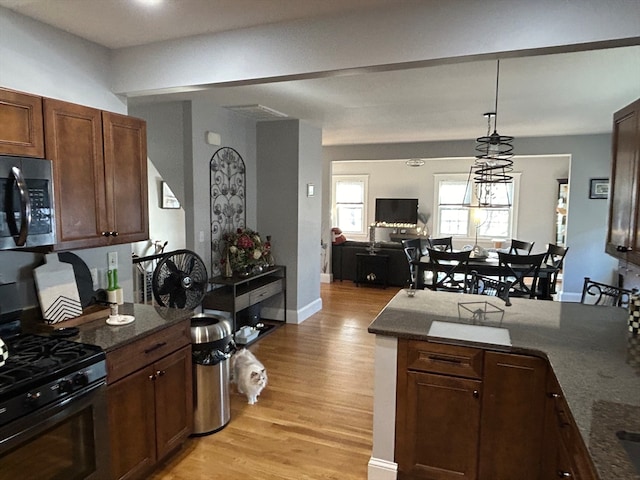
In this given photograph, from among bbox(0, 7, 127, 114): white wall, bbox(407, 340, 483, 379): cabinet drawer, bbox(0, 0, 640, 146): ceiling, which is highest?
bbox(0, 0, 640, 146): ceiling

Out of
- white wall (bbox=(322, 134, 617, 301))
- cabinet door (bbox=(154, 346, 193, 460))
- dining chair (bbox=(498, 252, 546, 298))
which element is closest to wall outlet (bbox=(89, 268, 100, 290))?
cabinet door (bbox=(154, 346, 193, 460))

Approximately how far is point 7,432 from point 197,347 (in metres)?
1.28

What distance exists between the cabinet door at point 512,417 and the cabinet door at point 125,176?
2.19m

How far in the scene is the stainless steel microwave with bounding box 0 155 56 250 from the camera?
1849 millimetres

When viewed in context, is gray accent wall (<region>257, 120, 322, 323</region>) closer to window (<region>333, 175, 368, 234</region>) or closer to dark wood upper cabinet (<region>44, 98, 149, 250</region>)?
dark wood upper cabinet (<region>44, 98, 149, 250</region>)

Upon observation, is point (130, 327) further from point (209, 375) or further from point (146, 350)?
point (209, 375)

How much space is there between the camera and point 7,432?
1520 mm

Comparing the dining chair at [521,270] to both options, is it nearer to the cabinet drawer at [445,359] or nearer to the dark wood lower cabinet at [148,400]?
the cabinet drawer at [445,359]

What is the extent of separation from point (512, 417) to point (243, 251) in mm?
3240

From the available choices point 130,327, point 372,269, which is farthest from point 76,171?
point 372,269

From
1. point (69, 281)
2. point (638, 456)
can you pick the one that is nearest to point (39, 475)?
point (69, 281)

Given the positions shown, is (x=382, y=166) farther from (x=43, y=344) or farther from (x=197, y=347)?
(x=43, y=344)

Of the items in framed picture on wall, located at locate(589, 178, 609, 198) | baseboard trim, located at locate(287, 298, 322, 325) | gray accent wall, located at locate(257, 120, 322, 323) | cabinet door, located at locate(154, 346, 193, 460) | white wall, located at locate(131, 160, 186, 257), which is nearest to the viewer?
cabinet door, located at locate(154, 346, 193, 460)

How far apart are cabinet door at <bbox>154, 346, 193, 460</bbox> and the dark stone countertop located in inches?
8.2
